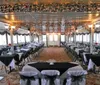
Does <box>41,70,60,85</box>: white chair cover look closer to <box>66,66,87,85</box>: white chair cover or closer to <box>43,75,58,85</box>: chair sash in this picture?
<box>43,75,58,85</box>: chair sash

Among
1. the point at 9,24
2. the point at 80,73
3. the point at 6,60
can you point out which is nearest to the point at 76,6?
the point at 80,73

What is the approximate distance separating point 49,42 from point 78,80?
27.0m

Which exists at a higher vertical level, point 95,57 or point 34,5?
point 34,5

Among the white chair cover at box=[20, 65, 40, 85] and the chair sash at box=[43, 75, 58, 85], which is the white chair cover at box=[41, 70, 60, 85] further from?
the white chair cover at box=[20, 65, 40, 85]

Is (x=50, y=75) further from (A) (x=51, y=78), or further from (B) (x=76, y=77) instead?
(B) (x=76, y=77)

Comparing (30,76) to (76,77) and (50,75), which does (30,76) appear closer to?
(50,75)

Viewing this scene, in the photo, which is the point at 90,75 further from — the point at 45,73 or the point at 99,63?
→ the point at 45,73

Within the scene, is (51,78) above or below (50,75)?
below

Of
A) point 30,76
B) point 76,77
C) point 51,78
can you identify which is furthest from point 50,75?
point 76,77

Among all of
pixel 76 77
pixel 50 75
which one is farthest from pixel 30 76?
pixel 76 77

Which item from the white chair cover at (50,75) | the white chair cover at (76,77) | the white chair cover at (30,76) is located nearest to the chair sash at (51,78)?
the white chair cover at (50,75)

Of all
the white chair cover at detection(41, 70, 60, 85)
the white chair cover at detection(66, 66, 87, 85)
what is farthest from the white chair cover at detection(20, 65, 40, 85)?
the white chair cover at detection(66, 66, 87, 85)

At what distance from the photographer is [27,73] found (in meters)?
5.14

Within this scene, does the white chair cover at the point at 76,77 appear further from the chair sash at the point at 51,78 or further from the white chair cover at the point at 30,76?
the white chair cover at the point at 30,76
